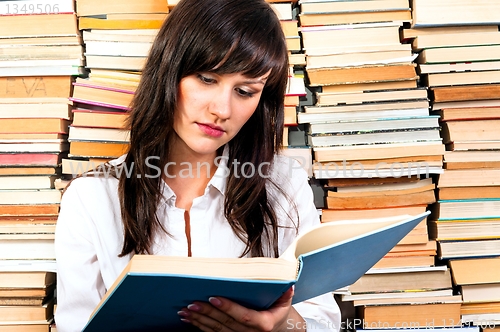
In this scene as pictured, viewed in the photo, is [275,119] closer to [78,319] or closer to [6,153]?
[78,319]

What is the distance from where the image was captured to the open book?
575mm

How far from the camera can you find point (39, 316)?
1393 millimetres

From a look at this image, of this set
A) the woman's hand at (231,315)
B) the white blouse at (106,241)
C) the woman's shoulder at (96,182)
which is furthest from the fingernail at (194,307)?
the woman's shoulder at (96,182)

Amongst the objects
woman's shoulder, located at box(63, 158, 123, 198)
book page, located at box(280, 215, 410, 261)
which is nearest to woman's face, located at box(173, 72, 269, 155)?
woman's shoulder, located at box(63, 158, 123, 198)

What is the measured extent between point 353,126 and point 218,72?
596 mm

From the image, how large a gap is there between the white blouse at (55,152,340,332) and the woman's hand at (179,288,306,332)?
12.6 inches

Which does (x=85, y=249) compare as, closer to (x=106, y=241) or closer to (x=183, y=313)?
(x=106, y=241)

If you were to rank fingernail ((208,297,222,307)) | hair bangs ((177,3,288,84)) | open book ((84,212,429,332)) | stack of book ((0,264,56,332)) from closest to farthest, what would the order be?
open book ((84,212,429,332))
fingernail ((208,297,222,307))
hair bangs ((177,3,288,84))
stack of book ((0,264,56,332))

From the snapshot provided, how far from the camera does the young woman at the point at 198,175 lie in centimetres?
100

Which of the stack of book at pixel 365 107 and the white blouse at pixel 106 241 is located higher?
the stack of book at pixel 365 107

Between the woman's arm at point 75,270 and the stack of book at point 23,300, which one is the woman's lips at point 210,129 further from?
the stack of book at point 23,300

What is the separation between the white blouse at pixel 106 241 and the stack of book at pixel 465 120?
0.55 m

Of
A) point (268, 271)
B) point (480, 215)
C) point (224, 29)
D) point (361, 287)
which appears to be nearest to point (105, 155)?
point (224, 29)

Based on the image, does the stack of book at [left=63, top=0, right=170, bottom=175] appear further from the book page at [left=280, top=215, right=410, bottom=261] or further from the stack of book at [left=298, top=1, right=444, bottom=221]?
the book page at [left=280, top=215, right=410, bottom=261]
